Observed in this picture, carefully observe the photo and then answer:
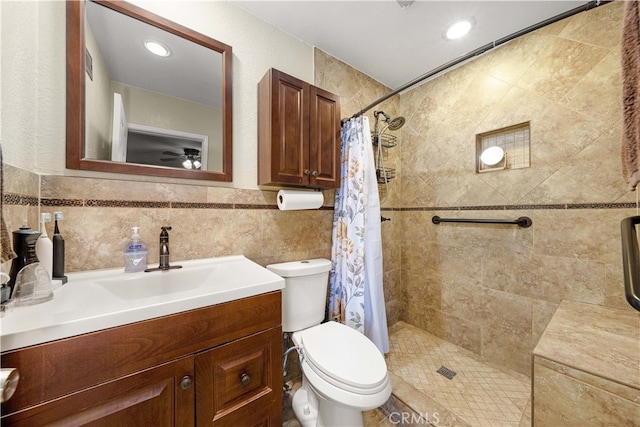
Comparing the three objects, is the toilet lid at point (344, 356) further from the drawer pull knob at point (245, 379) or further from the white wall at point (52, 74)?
the white wall at point (52, 74)

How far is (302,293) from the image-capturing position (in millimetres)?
1325

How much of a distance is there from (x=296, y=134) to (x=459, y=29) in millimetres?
1329

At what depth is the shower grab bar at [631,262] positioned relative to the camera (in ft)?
1.64

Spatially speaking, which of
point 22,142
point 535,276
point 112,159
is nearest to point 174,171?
point 112,159

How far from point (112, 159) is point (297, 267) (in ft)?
3.41

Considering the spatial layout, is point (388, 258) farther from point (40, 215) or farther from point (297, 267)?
point (40, 215)

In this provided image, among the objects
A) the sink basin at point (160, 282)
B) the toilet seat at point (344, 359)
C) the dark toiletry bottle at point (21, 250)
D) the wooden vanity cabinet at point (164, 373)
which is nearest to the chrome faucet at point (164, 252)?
the sink basin at point (160, 282)

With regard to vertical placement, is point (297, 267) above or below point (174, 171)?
below

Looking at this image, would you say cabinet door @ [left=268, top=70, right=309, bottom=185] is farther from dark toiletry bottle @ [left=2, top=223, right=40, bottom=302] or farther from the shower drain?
the shower drain

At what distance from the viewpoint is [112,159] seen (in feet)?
3.32

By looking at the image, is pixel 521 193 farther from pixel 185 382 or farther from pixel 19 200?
pixel 19 200

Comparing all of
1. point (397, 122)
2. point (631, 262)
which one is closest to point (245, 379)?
point (631, 262)

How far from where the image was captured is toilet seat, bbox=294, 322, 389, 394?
A: 3.04 ft

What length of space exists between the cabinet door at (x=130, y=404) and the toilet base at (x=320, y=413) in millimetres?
575
